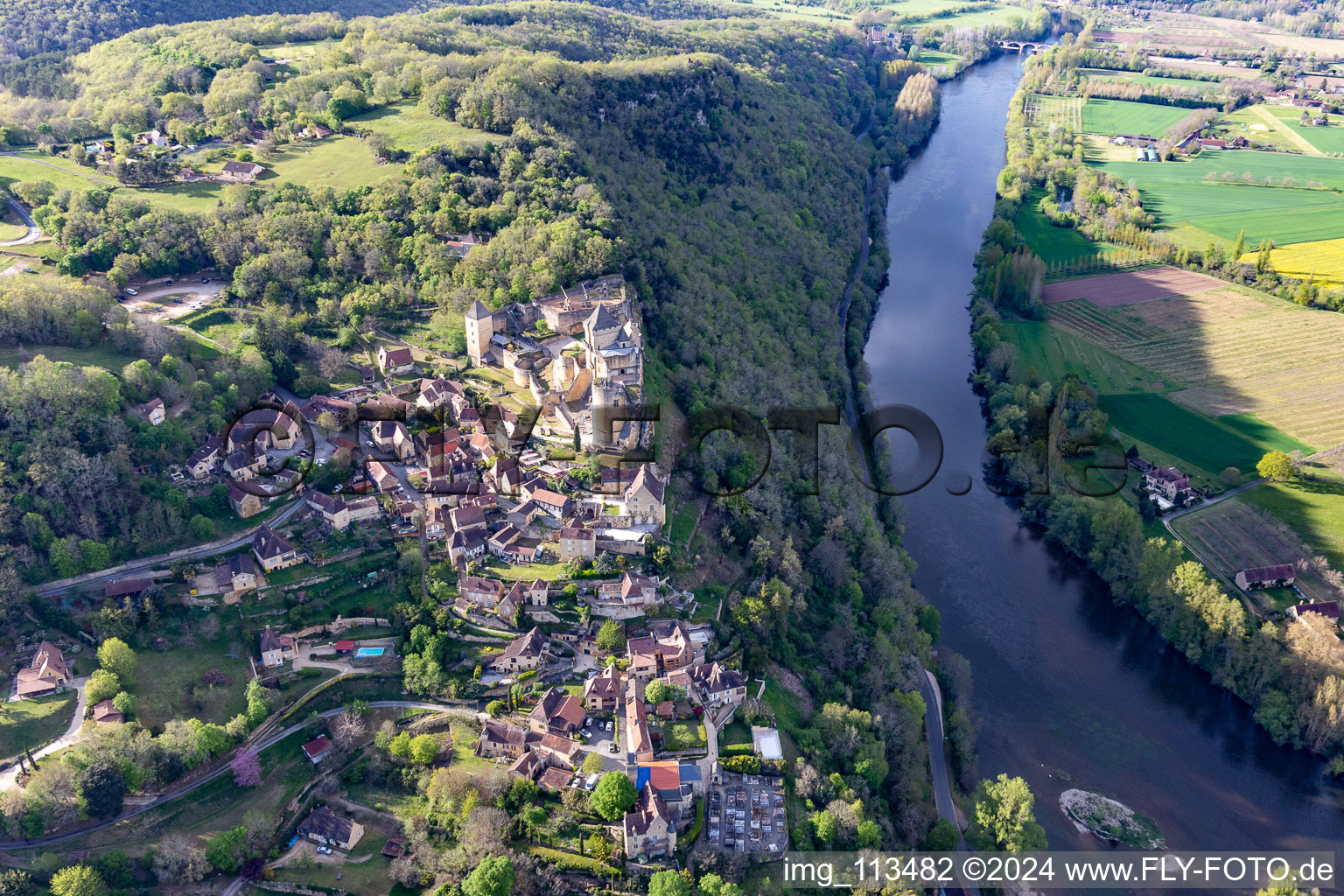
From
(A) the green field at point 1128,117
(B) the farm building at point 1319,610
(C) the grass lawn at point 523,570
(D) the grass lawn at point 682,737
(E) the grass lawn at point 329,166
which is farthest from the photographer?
(A) the green field at point 1128,117

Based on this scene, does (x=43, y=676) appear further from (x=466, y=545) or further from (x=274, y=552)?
(x=466, y=545)

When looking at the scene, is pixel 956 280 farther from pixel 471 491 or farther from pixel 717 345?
pixel 471 491

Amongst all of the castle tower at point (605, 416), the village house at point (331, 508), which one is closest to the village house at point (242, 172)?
the village house at point (331, 508)

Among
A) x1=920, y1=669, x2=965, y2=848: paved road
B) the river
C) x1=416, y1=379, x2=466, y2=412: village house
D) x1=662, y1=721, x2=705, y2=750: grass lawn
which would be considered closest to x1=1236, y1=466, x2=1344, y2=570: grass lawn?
the river

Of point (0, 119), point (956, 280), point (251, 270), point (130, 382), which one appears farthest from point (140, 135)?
point (956, 280)

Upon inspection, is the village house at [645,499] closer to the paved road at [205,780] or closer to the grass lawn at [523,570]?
the grass lawn at [523,570]
